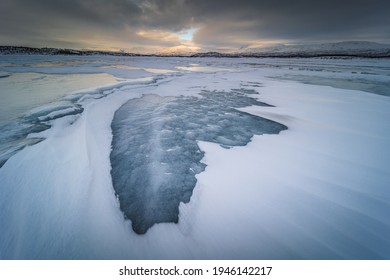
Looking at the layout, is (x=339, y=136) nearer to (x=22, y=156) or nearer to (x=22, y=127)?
(x=22, y=156)

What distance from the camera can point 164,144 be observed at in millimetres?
2787

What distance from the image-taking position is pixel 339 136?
294cm

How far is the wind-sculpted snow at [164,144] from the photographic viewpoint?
176cm

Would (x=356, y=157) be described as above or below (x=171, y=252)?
above

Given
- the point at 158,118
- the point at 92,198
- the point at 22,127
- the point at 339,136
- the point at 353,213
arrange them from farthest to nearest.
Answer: the point at 158,118, the point at 22,127, the point at 339,136, the point at 92,198, the point at 353,213

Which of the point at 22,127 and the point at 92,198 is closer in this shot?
the point at 92,198

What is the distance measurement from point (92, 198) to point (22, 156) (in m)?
1.34

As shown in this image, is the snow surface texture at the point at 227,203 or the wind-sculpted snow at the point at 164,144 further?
the wind-sculpted snow at the point at 164,144

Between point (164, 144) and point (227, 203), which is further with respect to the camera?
point (164, 144)

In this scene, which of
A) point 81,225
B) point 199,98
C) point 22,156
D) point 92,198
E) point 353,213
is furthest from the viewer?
point 199,98

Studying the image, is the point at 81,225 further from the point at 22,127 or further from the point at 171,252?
Result: the point at 22,127

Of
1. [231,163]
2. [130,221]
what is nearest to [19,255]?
[130,221]

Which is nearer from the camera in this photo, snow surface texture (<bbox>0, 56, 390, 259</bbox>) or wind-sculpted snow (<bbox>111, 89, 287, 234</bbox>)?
snow surface texture (<bbox>0, 56, 390, 259</bbox>)

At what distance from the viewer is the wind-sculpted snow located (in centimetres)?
176
